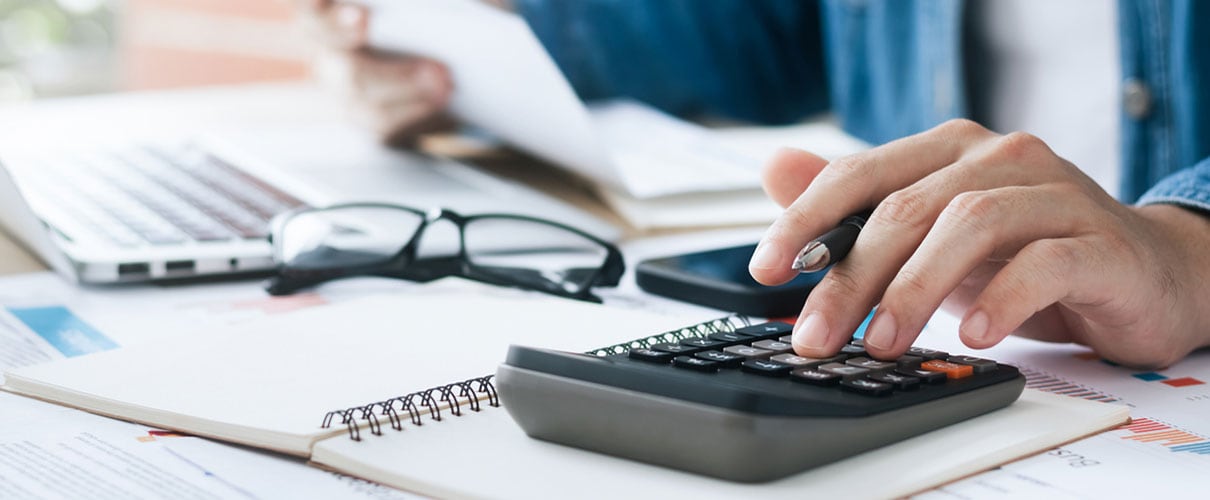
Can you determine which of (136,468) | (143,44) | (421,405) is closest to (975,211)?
(421,405)

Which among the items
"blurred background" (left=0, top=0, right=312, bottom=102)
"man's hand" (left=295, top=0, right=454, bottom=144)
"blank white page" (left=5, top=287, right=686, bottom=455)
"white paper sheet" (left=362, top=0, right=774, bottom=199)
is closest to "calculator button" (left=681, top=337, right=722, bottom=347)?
"blank white page" (left=5, top=287, right=686, bottom=455)

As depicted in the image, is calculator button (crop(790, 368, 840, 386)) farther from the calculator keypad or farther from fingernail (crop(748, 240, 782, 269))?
fingernail (crop(748, 240, 782, 269))

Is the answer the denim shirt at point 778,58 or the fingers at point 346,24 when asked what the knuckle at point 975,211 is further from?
the fingers at point 346,24

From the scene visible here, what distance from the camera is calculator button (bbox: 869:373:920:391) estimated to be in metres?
0.43

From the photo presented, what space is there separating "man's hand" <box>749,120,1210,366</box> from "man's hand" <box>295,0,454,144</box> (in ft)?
2.15

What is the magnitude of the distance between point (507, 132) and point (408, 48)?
0.15 metres

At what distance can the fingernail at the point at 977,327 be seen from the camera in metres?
0.51

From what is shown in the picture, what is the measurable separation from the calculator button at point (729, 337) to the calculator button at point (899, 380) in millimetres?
59

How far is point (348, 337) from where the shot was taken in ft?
1.94

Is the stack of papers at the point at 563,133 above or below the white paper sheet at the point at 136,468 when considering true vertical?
above

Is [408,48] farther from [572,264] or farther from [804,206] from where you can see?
[804,206]

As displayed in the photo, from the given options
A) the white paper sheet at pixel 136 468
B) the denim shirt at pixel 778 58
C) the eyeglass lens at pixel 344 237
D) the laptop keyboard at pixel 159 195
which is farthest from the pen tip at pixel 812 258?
the denim shirt at pixel 778 58

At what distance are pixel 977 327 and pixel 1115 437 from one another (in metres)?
0.07

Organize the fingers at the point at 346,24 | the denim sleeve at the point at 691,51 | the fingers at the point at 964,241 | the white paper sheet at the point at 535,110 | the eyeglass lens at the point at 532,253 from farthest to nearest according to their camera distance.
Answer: the denim sleeve at the point at 691,51, the fingers at the point at 346,24, the white paper sheet at the point at 535,110, the eyeglass lens at the point at 532,253, the fingers at the point at 964,241
